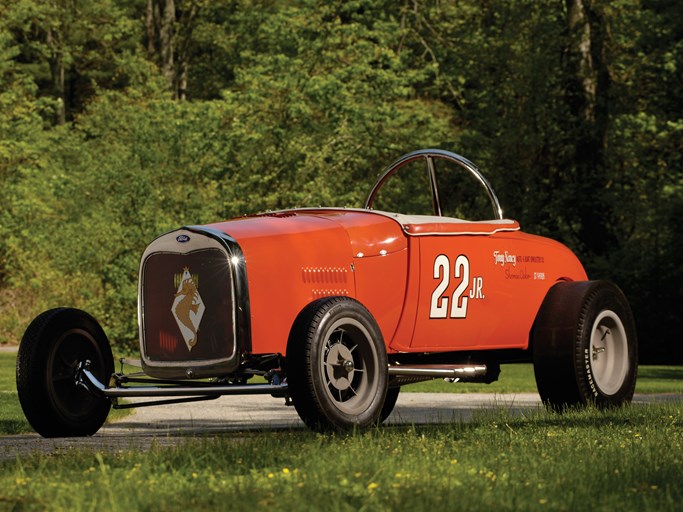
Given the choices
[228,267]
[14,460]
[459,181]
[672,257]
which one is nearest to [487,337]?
[228,267]

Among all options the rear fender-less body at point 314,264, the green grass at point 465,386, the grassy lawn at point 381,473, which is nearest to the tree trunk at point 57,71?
the green grass at point 465,386

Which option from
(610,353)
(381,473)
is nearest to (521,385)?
(610,353)

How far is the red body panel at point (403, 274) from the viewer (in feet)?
28.6

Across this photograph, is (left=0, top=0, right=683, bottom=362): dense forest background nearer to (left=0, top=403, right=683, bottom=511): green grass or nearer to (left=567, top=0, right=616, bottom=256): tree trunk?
(left=567, top=0, right=616, bottom=256): tree trunk

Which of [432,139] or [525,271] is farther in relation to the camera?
[432,139]

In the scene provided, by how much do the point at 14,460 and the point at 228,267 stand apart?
1940 mm

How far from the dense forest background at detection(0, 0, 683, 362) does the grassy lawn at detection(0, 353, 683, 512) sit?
2228cm

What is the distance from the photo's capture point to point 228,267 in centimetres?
862

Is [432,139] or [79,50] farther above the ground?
[79,50]

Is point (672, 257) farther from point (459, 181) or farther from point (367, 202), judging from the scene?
point (367, 202)

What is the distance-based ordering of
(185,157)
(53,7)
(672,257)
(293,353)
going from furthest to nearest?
(53,7)
(185,157)
(672,257)
(293,353)

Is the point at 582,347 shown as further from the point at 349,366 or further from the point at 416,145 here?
the point at 416,145

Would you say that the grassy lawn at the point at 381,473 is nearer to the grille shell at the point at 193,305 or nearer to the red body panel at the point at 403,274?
the grille shell at the point at 193,305

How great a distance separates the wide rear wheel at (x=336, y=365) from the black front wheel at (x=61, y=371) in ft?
6.68
